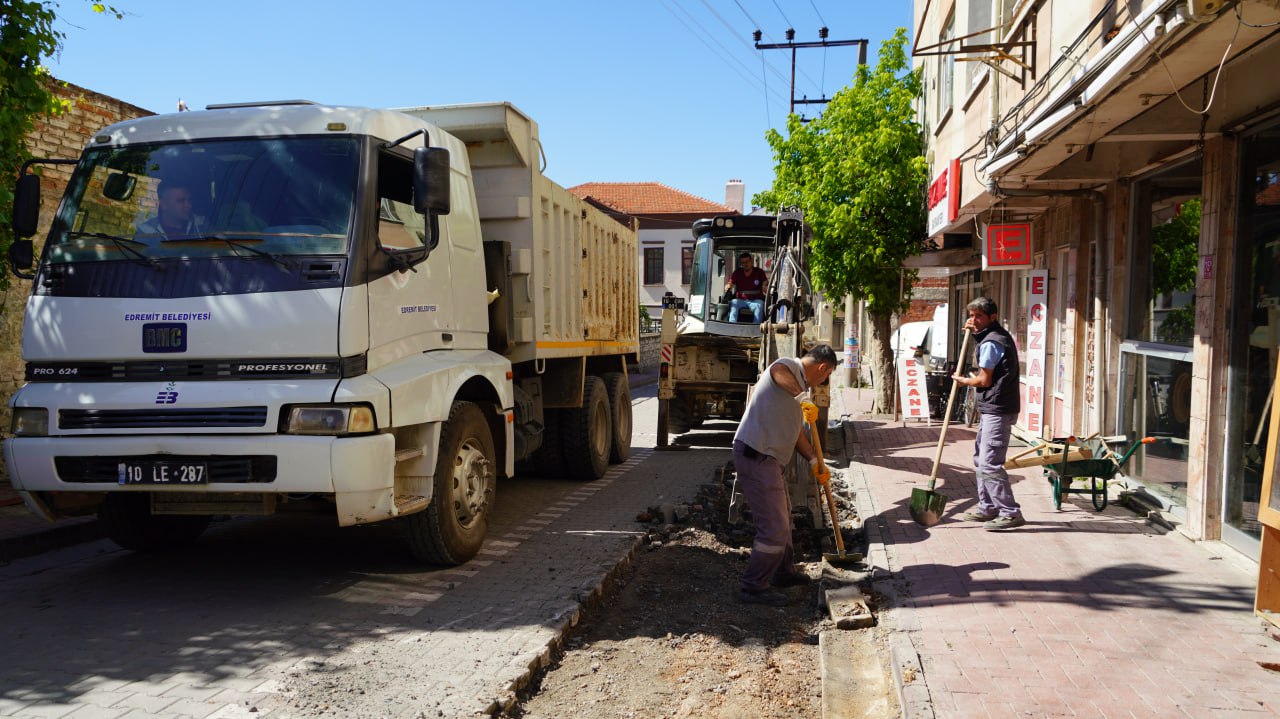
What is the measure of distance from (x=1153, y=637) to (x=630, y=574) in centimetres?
315

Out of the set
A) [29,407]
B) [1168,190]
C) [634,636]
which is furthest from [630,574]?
[1168,190]

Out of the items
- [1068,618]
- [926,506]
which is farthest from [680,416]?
[1068,618]

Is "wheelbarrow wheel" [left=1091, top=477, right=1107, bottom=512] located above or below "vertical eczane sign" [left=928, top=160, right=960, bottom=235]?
below

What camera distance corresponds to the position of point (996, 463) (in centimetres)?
716

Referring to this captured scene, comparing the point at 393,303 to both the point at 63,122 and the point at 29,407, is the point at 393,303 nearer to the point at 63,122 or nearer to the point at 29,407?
the point at 29,407

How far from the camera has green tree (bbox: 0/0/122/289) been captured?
254 inches

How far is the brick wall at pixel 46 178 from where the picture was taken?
349 inches

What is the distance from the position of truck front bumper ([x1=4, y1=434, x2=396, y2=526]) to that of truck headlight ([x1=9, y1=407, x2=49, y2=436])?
5 centimetres

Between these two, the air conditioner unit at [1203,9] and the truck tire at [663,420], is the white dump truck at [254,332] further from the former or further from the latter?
the truck tire at [663,420]

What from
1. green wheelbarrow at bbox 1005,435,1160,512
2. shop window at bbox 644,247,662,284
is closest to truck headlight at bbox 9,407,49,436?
green wheelbarrow at bbox 1005,435,1160,512

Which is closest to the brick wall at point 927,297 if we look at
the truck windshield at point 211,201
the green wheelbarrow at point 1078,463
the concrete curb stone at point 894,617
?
the green wheelbarrow at point 1078,463

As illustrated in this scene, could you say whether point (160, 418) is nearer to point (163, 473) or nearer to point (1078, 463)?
point (163, 473)

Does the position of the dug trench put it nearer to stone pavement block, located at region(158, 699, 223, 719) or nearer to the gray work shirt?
the gray work shirt

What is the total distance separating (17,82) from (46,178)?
2.73 m
